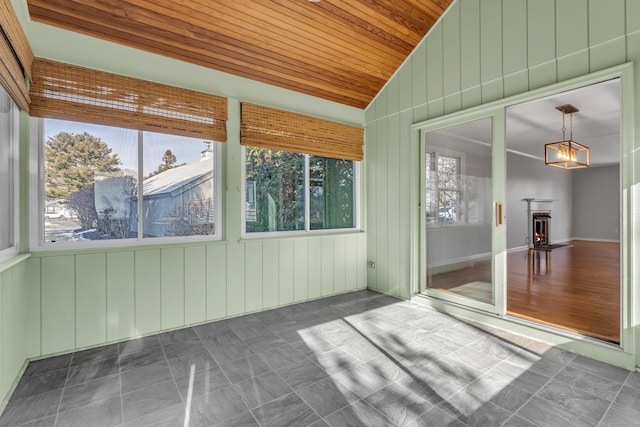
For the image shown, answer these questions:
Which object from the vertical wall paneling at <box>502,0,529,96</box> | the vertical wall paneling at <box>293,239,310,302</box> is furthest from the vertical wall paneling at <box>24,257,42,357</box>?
the vertical wall paneling at <box>502,0,529,96</box>

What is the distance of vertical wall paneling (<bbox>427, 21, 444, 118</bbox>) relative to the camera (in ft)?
11.5

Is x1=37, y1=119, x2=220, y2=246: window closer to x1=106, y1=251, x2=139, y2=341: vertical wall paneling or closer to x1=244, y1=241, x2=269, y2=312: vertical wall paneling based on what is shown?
x1=106, y1=251, x2=139, y2=341: vertical wall paneling

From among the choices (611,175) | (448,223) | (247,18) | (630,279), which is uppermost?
(247,18)

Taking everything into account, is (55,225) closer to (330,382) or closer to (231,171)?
(231,171)

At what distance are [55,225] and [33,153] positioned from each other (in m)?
0.58

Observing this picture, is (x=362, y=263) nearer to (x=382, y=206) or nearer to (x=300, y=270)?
(x=382, y=206)

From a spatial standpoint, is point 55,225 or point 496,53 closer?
point 55,225

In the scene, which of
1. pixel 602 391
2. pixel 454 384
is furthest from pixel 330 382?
pixel 602 391

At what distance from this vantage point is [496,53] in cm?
301

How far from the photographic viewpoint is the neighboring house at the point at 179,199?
3.04m

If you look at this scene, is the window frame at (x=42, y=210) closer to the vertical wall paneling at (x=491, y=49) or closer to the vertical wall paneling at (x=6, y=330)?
the vertical wall paneling at (x=6, y=330)

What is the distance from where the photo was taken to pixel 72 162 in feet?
8.76

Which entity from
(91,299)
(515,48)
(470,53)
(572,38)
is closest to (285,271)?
(91,299)

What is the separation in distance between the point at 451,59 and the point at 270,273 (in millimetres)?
3064
